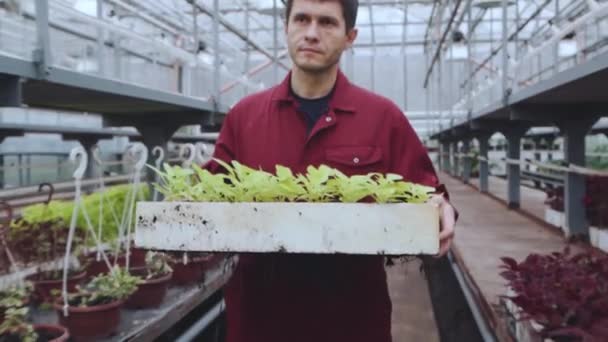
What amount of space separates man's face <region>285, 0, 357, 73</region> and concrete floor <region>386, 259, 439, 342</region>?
1.82m

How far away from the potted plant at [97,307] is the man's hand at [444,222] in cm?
175

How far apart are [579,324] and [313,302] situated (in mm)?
821

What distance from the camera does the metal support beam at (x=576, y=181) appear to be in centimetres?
466

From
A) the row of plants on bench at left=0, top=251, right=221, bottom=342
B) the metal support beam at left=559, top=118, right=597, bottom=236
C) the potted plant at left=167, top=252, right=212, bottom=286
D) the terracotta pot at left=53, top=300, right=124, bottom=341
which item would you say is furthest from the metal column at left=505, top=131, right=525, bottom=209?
the terracotta pot at left=53, top=300, right=124, bottom=341

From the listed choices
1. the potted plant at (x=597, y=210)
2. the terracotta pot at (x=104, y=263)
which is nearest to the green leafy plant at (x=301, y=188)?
the terracotta pot at (x=104, y=263)

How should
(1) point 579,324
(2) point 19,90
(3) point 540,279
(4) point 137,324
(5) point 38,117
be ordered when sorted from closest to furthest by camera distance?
(1) point 579,324 → (3) point 540,279 → (2) point 19,90 → (4) point 137,324 → (5) point 38,117

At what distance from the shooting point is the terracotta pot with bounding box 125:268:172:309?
290 cm

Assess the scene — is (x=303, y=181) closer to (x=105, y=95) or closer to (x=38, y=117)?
(x=105, y=95)

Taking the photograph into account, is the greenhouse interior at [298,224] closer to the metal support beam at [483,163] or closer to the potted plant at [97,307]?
the potted plant at [97,307]

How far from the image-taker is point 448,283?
18.1 ft

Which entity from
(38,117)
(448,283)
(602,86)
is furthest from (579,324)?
(38,117)

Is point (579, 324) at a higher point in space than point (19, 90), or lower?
lower

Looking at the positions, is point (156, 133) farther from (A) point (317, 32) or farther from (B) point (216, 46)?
(A) point (317, 32)

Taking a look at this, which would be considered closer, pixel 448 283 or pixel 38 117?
pixel 448 283
